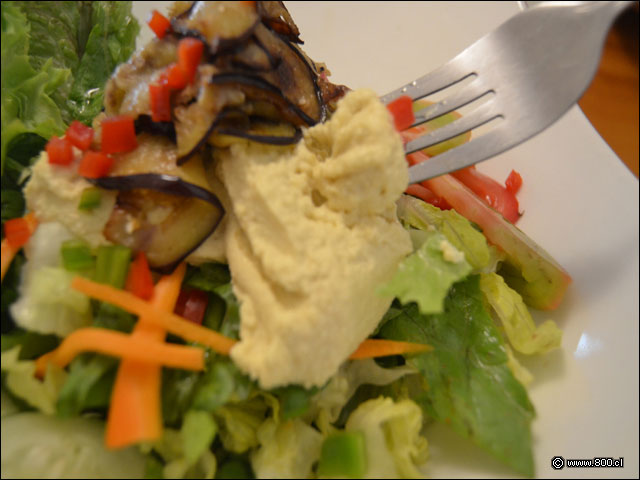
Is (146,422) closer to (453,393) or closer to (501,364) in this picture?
(453,393)

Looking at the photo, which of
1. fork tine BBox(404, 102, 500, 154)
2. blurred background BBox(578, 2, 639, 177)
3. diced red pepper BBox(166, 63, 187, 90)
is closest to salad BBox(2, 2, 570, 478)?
diced red pepper BBox(166, 63, 187, 90)

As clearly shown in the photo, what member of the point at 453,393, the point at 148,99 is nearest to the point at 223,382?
the point at 453,393

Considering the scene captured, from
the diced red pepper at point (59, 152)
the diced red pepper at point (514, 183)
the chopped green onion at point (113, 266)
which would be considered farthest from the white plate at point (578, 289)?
the diced red pepper at point (59, 152)

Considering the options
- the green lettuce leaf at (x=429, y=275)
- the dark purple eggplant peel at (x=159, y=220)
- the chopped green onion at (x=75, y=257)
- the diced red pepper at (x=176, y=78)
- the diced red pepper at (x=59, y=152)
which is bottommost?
the chopped green onion at (x=75, y=257)

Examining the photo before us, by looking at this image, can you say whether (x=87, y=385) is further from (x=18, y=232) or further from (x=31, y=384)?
(x=18, y=232)

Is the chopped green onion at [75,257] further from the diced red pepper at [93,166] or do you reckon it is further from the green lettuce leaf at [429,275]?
the green lettuce leaf at [429,275]

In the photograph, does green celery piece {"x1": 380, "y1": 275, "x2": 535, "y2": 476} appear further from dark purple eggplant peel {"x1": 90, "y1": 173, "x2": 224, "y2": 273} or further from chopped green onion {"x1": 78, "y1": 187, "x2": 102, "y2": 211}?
chopped green onion {"x1": 78, "y1": 187, "x2": 102, "y2": 211}
